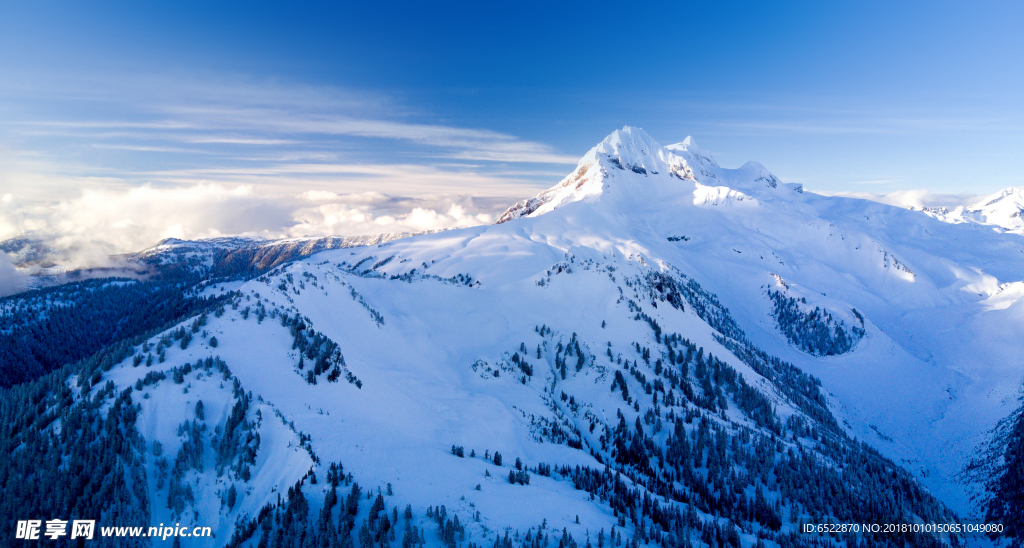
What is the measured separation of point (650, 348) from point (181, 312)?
20918 cm

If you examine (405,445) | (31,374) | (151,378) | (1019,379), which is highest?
(151,378)

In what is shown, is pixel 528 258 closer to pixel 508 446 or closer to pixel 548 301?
pixel 548 301

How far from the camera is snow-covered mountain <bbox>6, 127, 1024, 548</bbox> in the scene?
106 feet

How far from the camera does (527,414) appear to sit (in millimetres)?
57375

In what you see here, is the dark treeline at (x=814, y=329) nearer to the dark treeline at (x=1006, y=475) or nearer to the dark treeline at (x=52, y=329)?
the dark treeline at (x=1006, y=475)

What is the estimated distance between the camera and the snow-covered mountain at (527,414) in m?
32.2

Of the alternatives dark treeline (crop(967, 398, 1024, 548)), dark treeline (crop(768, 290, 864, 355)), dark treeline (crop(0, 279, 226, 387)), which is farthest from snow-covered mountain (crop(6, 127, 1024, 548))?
dark treeline (crop(0, 279, 226, 387))

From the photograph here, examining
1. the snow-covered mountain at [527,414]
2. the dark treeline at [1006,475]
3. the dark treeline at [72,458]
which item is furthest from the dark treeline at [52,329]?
the dark treeline at [1006,475]

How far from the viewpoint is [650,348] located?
80.1m

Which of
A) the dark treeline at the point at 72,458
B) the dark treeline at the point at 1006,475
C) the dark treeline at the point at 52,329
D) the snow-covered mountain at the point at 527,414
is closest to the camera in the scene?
the dark treeline at the point at 72,458

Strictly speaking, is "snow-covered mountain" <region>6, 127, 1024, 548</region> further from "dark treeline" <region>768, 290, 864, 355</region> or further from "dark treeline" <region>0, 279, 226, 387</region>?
"dark treeline" <region>0, 279, 226, 387</region>

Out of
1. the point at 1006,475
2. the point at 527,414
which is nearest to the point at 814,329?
the point at 1006,475

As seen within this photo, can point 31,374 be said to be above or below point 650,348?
below

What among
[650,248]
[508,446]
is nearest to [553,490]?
[508,446]
